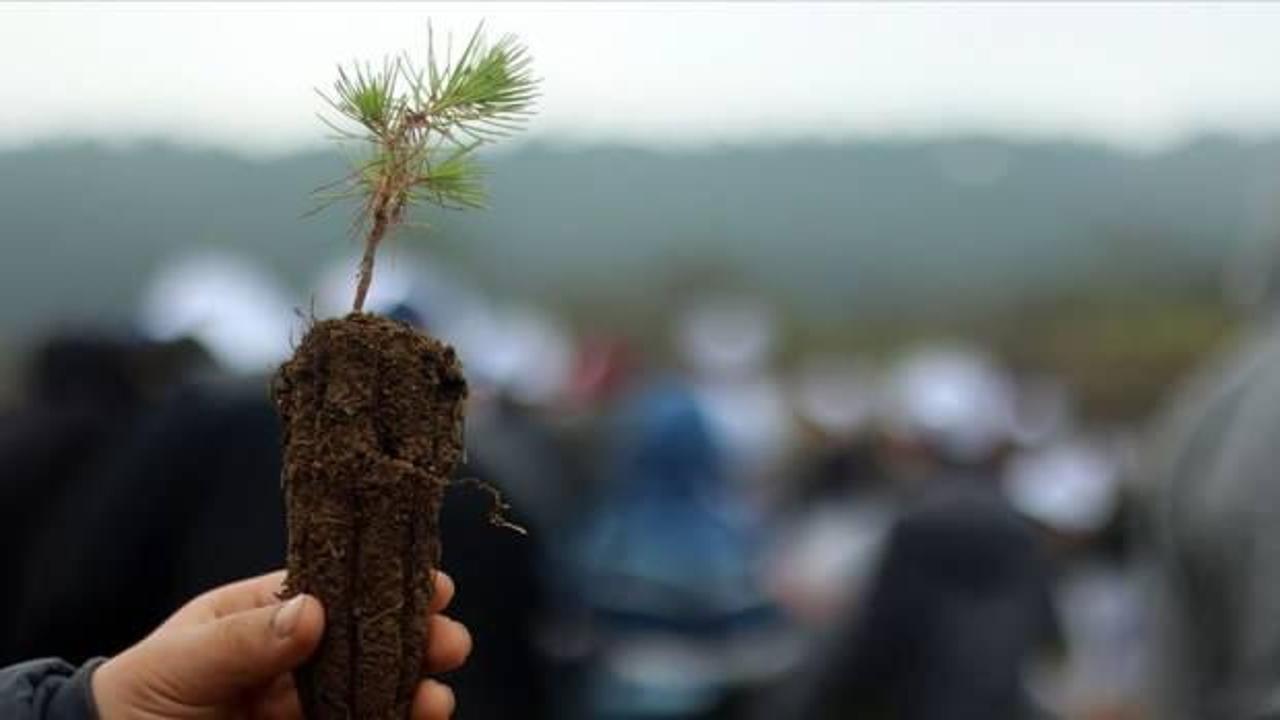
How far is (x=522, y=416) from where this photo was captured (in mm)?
8547

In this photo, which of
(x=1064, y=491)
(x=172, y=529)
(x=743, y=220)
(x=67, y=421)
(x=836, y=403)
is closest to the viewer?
(x=172, y=529)

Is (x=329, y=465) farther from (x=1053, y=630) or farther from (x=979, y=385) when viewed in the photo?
(x=979, y=385)

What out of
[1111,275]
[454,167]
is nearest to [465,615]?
[454,167]

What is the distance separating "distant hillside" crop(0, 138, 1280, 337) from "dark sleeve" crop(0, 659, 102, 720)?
0.43 meters

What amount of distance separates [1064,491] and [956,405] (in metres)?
2.66

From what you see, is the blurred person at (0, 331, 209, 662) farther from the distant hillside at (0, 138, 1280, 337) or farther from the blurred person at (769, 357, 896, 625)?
the blurred person at (769, 357, 896, 625)

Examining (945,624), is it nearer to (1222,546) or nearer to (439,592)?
(1222,546)

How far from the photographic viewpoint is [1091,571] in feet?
30.7

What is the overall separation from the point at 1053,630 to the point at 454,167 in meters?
4.54

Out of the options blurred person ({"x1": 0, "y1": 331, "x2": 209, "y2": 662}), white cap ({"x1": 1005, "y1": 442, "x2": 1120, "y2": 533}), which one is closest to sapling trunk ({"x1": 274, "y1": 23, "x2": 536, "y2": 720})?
blurred person ({"x1": 0, "y1": 331, "x2": 209, "y2": 662})

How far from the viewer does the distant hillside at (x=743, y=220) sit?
5.51 meters

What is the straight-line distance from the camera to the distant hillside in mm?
5508

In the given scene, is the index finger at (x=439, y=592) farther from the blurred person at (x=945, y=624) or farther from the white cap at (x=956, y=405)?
the white cap at (x=956, y=405)

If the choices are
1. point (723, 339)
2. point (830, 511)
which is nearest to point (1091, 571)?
point (830, 511)
